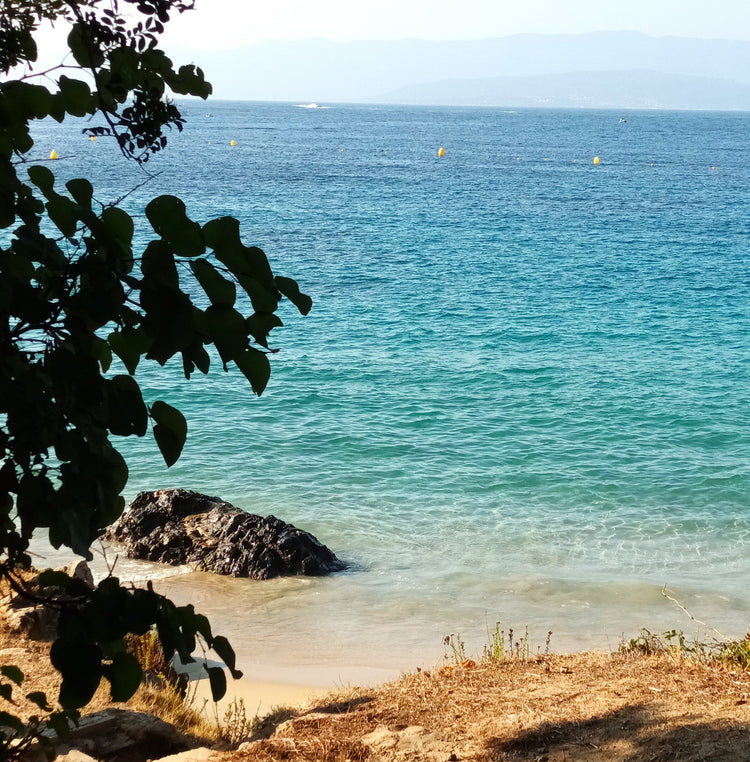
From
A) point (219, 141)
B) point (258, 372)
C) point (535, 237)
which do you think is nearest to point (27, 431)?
point (258, 372)

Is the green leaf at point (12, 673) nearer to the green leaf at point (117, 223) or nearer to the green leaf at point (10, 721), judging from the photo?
the green leaf at point (10, 721)

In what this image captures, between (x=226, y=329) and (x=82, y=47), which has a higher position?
(x=82, y=47)

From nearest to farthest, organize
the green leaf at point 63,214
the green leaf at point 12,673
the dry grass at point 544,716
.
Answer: the green leaf at point 63,214
the green leaf at point 12,673
the dry grass at point 544,716

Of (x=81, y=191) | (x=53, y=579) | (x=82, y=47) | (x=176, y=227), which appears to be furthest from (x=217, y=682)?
(x=82, y=47)

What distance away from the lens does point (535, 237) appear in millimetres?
39094

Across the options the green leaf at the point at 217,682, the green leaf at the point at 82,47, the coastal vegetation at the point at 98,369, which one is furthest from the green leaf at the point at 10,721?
the green leaf at the point at 82,47

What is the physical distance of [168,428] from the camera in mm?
1571

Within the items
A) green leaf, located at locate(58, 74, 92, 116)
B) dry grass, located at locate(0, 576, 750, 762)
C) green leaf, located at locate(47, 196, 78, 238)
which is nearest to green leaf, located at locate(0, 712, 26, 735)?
green leaf, located at locate(47, 196, 78, 238)

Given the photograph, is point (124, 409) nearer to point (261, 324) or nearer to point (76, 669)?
point (261, 324)

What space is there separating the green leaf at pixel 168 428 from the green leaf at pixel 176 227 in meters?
0.28

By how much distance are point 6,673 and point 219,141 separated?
338 feet

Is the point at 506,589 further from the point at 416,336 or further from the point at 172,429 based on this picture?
the point at 416,336

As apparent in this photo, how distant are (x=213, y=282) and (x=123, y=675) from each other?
707 mm

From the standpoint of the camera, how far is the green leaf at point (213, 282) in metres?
1.49
